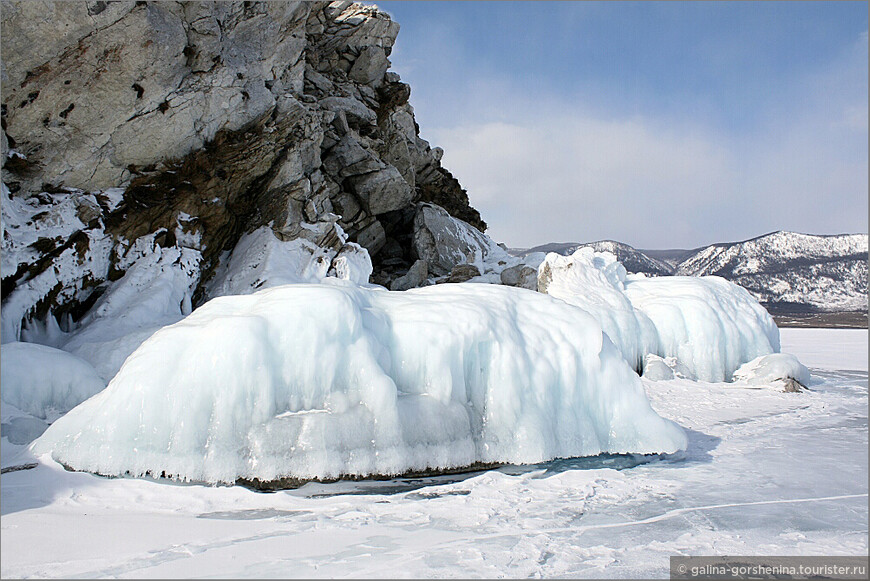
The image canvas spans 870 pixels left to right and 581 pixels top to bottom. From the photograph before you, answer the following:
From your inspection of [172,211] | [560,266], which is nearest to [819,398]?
[560,266]

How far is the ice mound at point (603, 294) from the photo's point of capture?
1162 centimetres

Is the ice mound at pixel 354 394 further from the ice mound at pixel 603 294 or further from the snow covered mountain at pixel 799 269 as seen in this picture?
the snow covered mountain at pixel 799 269

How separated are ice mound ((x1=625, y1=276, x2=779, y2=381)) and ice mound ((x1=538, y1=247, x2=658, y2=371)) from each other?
0.37 metres

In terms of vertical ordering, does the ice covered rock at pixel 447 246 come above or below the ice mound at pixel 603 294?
above

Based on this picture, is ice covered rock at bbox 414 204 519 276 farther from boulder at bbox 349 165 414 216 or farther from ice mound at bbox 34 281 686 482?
ice mound at bbox 34 281 686 482

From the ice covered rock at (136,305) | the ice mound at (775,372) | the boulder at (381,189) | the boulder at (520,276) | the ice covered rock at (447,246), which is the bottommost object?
the ice mound at (775,372)

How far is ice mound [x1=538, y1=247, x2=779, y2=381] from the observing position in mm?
11688

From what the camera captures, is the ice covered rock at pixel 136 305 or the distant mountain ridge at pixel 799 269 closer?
the ice covered rock at pixel 136 305

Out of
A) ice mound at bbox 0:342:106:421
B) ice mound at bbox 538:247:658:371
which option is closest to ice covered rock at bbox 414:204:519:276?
ice mound at bbox 538:247:658:371

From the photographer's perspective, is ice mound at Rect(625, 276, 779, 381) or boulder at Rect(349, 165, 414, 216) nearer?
ice mound at Rect(625, 276, 779, 381)

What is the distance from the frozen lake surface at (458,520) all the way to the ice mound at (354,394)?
0.26 m

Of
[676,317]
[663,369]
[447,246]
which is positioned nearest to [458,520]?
[663,369]

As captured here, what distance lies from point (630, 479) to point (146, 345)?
15.9 ft

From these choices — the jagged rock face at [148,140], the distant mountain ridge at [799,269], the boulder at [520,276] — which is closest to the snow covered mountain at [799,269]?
the distant mountain ridge at [799,269]
